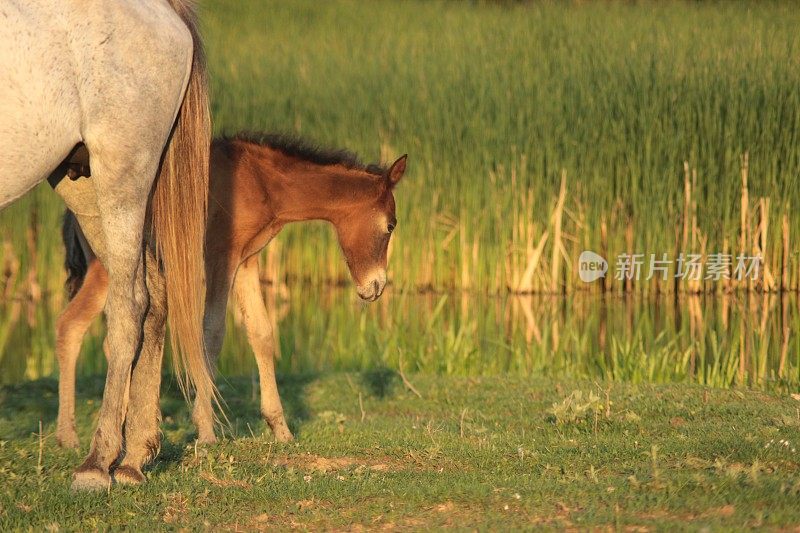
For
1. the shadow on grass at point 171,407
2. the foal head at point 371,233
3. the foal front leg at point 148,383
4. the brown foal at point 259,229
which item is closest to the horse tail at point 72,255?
the brown foal at point 259,229

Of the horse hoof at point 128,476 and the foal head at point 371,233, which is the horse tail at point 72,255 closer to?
the foal head at point 371,233

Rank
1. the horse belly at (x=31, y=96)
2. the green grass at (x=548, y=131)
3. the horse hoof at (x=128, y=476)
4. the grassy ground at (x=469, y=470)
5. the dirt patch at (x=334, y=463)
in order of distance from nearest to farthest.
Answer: the grassy ground at (x=469, y=470)
the horse belly at (x=31, y=96)
the horse hoof at (x=128, y=476)
the dirt patch at (x=334, y=463)
the green grass at (x=548, y=131)

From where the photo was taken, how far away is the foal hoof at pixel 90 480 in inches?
205

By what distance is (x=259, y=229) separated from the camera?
7.51m

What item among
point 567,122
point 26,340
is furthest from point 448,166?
point 26,340

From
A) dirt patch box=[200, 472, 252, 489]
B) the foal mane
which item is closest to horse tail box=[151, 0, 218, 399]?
dirt patch box=[200, 472, 252, 489]

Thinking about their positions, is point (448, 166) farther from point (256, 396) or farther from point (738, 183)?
point (256, 396)

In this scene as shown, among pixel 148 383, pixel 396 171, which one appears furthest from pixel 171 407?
pixel 148 383

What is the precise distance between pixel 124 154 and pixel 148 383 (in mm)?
1149

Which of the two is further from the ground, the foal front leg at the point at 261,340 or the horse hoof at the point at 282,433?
the foal front leg at the point at 261,340

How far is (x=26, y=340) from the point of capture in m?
11.9

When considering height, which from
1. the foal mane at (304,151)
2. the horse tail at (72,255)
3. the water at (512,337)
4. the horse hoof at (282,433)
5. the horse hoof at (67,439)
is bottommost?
the horse hoof at (67,439)

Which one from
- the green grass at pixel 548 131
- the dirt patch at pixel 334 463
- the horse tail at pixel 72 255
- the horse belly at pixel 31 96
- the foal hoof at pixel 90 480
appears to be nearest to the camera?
the horse belly at pixel 31 96

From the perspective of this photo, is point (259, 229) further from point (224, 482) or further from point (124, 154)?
point (224, 482)
